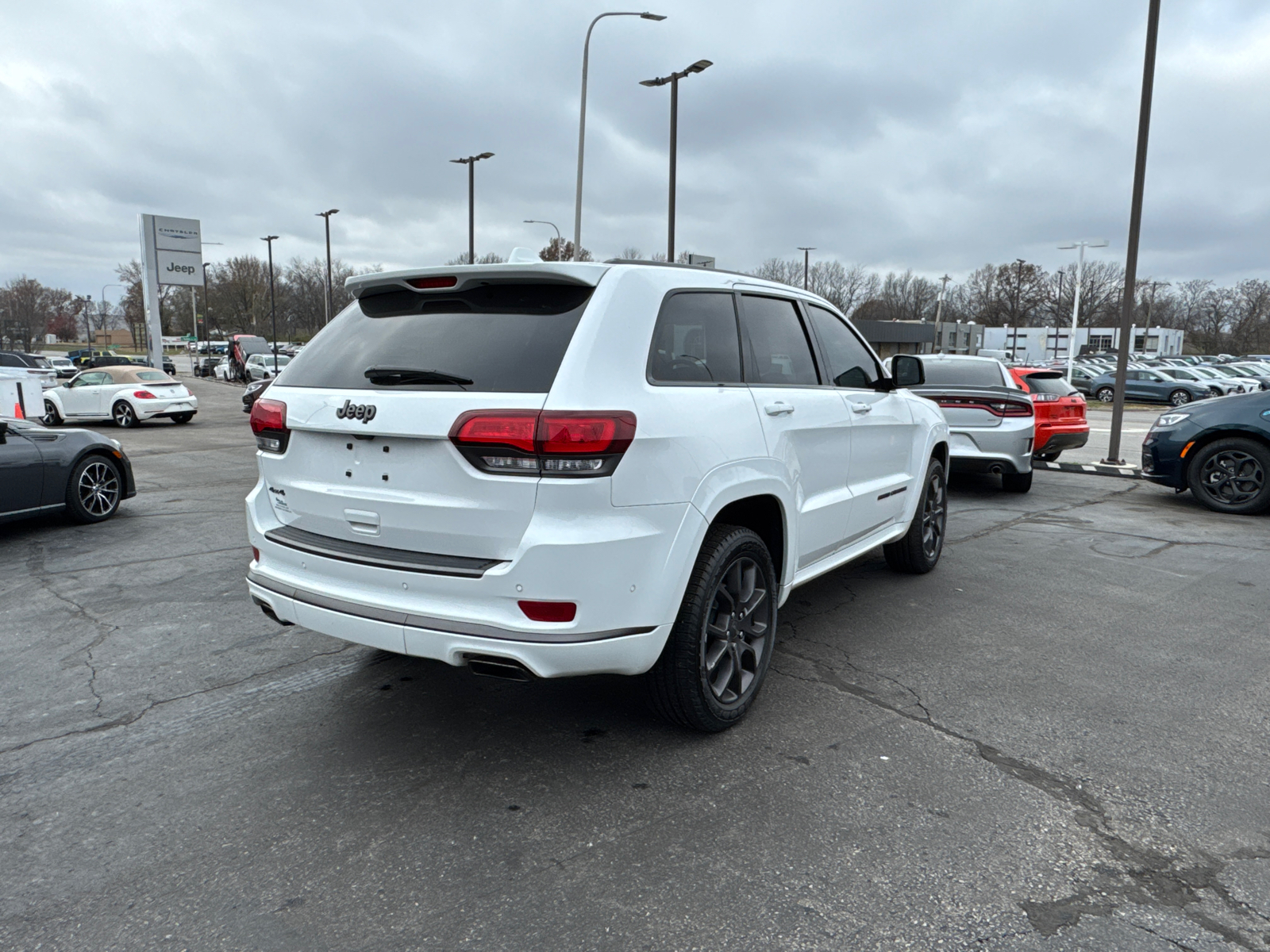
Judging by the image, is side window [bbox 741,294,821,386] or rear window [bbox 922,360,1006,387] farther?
rear window [bbox 922,360,1006,387]

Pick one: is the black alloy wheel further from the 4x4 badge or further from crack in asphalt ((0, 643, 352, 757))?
crack in asphalt ((0, 643, 352, 757))

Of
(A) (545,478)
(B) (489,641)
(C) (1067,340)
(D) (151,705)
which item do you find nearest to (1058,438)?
(A) (545,478)

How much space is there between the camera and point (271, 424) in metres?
3.48

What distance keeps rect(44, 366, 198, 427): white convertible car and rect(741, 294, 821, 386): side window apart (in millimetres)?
20960

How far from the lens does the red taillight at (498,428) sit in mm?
2801

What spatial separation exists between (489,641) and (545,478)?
1.85ft

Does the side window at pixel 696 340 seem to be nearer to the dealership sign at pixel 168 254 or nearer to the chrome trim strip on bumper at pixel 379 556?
the chrome trim strip on bumper at pixel 379 556

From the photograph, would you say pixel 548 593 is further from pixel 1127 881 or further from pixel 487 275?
pixel 1127 881

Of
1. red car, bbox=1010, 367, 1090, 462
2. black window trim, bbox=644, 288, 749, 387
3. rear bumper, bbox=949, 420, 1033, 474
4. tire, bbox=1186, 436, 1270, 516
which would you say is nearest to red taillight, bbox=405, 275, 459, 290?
black window trim, bbox=644, 288, 749, 387

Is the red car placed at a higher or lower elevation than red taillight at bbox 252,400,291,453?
lower

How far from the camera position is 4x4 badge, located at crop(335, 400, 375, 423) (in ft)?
10.1

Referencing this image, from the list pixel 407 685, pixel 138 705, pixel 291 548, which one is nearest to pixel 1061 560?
pixel 407 685

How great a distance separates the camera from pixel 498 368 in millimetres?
2965

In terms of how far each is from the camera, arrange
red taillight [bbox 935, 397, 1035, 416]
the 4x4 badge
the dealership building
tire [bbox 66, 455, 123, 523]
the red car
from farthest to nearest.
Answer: the dealership building → the red car → red taillight [bbox 935, 397, 1035, 416] → tire [bbox 66, 455, 123, 523] → the 4x4 badge
